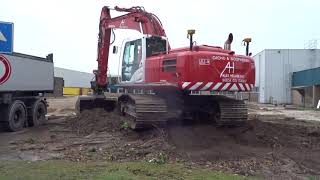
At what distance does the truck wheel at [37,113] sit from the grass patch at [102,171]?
9.85 m

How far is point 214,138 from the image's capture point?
48.0ft

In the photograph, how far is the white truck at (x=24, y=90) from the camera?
18.3 meters

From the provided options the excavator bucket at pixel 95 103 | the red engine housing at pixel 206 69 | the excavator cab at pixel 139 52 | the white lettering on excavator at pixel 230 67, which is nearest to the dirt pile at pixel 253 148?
the red engine housing at pixel 206 69

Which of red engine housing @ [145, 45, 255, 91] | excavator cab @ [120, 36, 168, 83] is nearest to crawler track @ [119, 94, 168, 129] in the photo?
red engine housing @ [145, 45, 255, 91]

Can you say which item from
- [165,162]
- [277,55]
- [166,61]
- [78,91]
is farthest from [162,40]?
[78,91]

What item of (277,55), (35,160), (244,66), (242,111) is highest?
(277,55)

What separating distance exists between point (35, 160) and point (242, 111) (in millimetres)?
6531

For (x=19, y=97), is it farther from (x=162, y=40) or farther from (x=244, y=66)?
(x=244, y=66)

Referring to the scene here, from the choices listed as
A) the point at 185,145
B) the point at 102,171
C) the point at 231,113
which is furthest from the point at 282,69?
the point at 102,171

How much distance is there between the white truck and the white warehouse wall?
7592 centimetres

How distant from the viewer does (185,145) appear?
1374 centimetres

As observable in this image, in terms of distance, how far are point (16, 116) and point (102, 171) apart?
10.2 m

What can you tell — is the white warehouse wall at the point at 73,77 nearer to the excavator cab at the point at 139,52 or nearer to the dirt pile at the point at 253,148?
the excavator cab at the point at 139,52

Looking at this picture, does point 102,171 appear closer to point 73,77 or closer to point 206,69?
point 206,69
